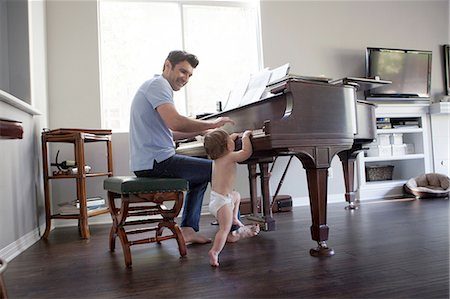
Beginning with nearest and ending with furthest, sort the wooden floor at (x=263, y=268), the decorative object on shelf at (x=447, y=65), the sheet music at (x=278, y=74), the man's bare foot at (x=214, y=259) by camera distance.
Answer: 1. the wooden floor at (x=263, y=268)
2. the man's bare foot at (x=214, y=259)
3. the sheet music at (x=278, y=74)
4. the decorative object on shelf at (x=447, y=65)

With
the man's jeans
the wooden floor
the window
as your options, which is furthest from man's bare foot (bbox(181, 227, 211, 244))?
the window

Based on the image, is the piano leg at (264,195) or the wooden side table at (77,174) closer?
the piano leg at (264,195)

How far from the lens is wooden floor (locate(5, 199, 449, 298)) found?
1.51 metres

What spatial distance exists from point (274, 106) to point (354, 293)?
1.09 m

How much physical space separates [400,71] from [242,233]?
3.38 metres

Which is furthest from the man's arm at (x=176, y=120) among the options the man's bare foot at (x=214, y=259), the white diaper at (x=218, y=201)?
the man's bare foot at (x=214, y=259)

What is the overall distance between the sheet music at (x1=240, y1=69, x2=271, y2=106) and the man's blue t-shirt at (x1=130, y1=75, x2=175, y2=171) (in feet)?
1.88

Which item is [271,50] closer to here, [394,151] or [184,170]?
[394,151]

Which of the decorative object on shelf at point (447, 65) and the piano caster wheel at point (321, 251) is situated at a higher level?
the decorative object on shelf at point (447, 65)

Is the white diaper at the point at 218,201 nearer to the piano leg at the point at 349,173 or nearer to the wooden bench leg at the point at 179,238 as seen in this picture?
the wooden bench leg at the point at 179,238

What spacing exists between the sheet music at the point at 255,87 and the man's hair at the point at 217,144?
1.58ft

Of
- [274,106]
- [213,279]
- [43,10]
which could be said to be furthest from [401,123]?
[43,10]

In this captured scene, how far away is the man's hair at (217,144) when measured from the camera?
201 cm

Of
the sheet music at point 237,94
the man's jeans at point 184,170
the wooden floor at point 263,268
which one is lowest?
the wooden floor at point 263,268
